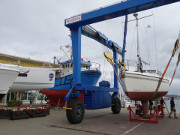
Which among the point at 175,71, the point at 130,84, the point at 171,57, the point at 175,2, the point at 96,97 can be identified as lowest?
the point at 96,97

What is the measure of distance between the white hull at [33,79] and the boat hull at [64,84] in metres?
1.18

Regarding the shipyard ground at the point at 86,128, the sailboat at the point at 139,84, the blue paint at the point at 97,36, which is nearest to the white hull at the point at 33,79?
the shipyard ground at the point at 86,128

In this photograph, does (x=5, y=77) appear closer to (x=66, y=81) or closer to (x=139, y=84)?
(x=66, y=81)

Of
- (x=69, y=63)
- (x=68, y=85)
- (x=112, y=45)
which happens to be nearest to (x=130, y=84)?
(x=112, y=45)

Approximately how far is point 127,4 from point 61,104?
10.3 m

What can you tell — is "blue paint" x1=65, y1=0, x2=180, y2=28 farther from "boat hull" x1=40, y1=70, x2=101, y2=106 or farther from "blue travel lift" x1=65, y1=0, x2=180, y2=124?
"boat hull" x1=40, y1=70, x2=101, y2=106

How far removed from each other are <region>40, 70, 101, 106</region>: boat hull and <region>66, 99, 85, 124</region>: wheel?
4.94 metres

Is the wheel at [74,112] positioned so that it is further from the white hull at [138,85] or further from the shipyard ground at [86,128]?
the white hull at [138,85]

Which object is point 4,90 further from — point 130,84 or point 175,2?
point 175,2

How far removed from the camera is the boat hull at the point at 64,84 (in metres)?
12.2

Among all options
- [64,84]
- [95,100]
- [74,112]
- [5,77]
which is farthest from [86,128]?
[64,84]

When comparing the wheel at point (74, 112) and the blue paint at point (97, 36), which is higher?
the blue paint at point (97, 36)

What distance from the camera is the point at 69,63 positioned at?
15.8m

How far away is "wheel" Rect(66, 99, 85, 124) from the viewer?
22.4ft
